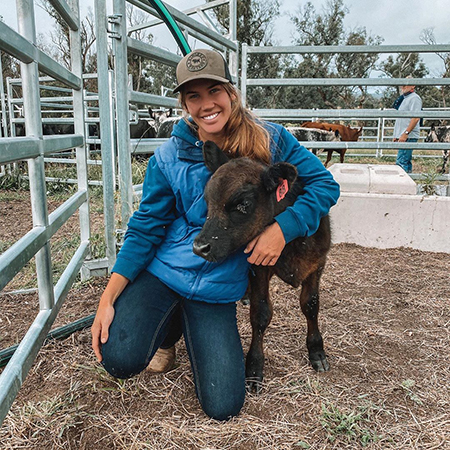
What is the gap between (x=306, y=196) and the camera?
2430mm

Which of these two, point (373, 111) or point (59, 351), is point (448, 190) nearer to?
point (373, 111)

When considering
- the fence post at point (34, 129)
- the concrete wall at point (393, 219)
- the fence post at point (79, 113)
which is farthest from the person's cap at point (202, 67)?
the concrete wall at point (393, 219)

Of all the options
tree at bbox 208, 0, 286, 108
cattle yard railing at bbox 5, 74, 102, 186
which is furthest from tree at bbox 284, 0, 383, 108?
cattle yard railing at bbox 5, 74, 102, 186

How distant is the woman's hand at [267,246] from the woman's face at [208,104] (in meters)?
0.65

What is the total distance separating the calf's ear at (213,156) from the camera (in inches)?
90.7

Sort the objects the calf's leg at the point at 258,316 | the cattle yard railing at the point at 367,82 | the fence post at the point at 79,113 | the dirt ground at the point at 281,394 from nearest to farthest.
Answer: the dirt ground at the point at 281,394
the calf's leg at the point at 258,316
the fence post at the point at 79,113
the cattle yard railing at the point at 367,82

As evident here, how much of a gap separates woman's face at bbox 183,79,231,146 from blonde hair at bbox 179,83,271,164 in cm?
6

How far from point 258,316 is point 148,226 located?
897 millimetres

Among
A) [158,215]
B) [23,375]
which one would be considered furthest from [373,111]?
[23,375]

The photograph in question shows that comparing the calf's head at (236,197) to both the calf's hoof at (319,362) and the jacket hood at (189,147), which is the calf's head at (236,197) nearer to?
the jacket hood at (189,147)

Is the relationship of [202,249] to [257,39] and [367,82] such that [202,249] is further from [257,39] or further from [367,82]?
[257,39]

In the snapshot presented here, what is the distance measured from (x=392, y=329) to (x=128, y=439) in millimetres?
2155

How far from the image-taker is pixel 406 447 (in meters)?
2.05

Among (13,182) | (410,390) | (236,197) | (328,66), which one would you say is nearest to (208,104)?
(236,197)
